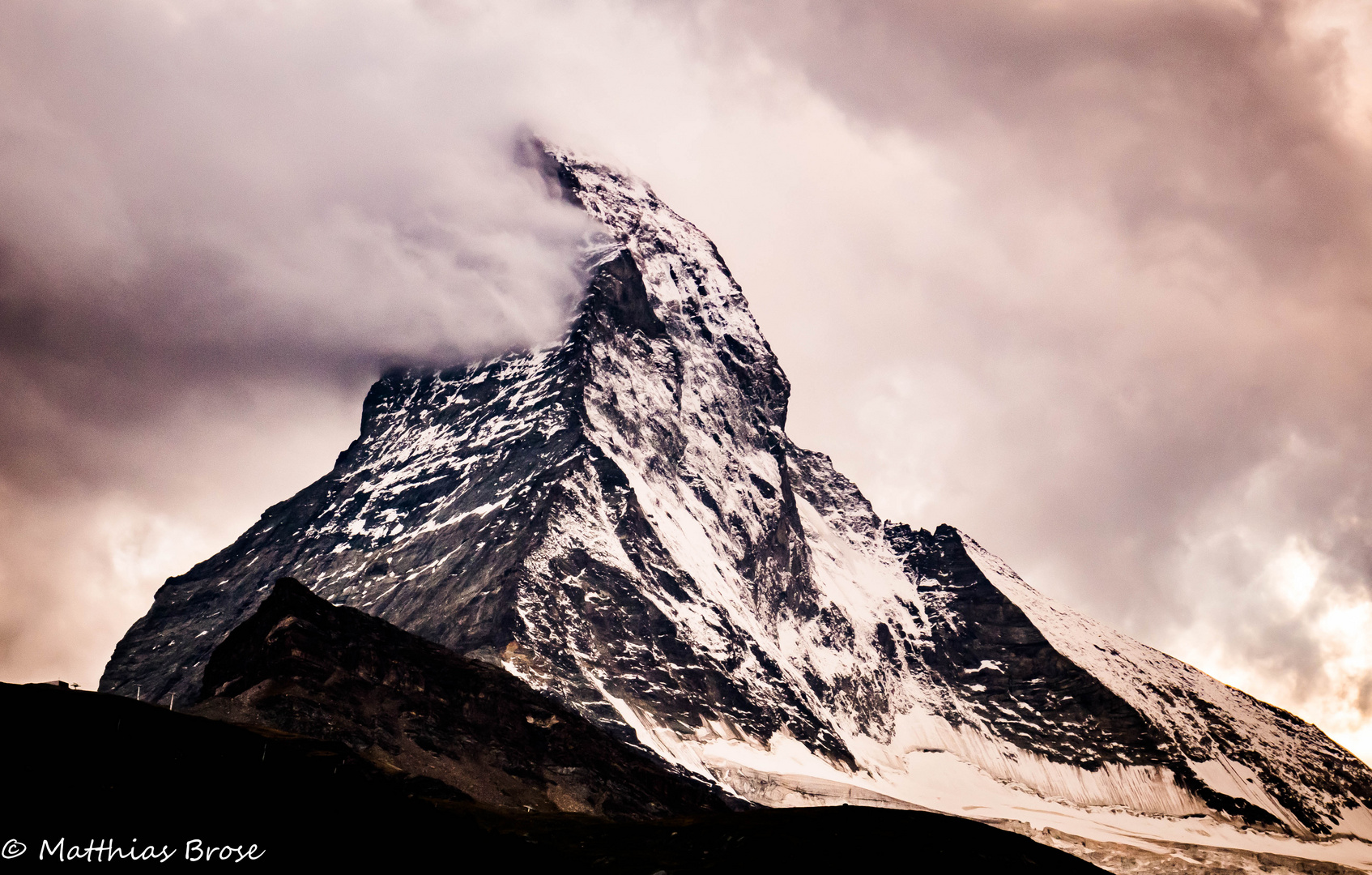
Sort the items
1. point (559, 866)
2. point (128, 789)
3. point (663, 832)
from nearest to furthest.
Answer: point (128, 789) → point (559, 866) → point (663, 832)

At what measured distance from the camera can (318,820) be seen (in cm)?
14050

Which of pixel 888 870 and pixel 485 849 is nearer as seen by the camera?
pixel 485 849

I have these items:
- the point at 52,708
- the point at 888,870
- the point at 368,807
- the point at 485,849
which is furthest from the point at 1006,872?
the point at 52,708

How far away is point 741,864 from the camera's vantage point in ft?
542

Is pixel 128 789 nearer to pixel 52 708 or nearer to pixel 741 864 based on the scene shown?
pixel 52 708

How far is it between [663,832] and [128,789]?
3225 inches

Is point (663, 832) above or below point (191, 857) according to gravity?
above

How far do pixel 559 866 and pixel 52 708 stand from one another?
66157 millimetres

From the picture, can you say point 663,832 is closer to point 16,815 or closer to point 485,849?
point 485,849

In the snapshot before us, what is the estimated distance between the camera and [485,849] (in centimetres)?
15312

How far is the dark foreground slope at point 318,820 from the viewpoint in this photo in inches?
4857

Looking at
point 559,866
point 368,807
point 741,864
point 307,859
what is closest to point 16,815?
point 307,859

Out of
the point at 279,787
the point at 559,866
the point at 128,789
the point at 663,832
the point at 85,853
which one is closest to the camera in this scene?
the point at 85,853

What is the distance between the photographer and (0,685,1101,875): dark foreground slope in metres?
123
